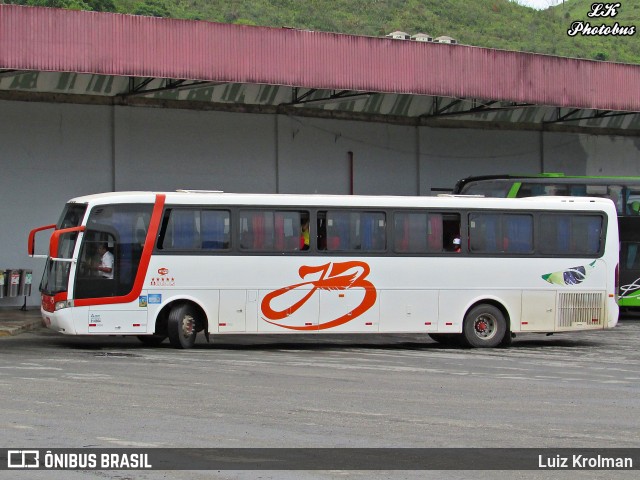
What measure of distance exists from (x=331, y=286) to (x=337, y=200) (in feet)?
5.62

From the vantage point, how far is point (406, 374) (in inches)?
665

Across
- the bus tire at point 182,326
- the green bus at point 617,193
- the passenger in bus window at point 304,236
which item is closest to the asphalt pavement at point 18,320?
the bus tire at point 182,326

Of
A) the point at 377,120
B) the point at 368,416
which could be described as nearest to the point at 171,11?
the point at 377,120

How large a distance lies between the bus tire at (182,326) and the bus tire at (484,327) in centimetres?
539

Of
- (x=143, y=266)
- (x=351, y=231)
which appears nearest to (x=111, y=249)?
(x=143, y=266)

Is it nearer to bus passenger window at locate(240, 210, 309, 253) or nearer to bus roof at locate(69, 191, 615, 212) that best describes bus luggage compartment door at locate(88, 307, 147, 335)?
bus roof at locate(69, 191, 615, 212)

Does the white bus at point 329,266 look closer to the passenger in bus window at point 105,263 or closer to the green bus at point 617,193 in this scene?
the passenger in bus window at point 105,263

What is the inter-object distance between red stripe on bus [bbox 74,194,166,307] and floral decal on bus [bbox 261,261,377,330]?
2.34 metres

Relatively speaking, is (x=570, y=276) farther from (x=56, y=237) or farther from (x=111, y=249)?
(x=56, y=237)

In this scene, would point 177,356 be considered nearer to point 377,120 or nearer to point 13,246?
point 13,246

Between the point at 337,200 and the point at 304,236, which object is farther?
the point at 337,200

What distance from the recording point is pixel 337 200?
2191cm

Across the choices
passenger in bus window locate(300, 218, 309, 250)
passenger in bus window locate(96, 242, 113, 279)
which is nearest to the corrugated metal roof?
passenger in bus window locate(96, 242, 113, 279)

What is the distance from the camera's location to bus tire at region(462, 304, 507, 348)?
2222 centimetres
